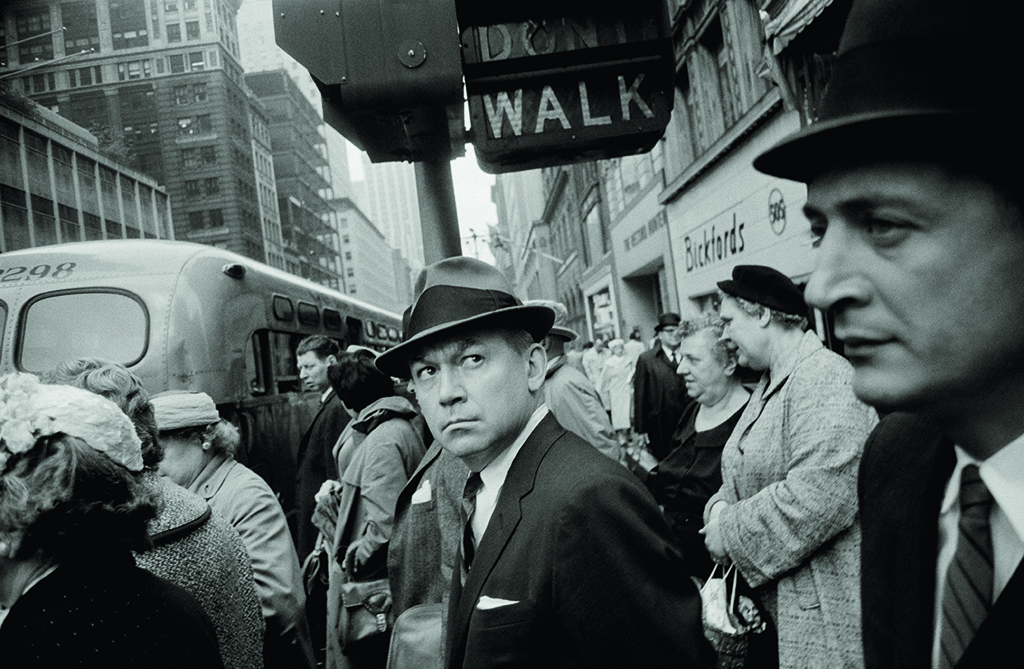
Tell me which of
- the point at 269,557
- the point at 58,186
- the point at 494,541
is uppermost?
the point at 58,186

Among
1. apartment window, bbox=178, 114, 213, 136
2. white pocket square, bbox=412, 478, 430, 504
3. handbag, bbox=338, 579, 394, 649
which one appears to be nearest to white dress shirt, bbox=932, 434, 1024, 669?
white pocket square, bbox=412, 478, 430, 504

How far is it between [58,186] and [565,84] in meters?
34.2

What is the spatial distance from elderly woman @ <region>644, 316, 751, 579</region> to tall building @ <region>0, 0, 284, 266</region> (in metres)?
6.09

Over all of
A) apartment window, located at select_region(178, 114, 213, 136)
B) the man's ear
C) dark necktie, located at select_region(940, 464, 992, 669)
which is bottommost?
dark necktie, located at select_region(940, 464, 992, 669)

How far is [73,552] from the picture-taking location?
72.3 inches

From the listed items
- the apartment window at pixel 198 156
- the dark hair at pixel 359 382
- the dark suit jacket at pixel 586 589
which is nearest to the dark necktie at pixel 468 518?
the dark suit jacket at pixel 586 589

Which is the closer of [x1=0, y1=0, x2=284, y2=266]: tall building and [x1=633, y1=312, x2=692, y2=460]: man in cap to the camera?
[x1=633, y1=312, x2=692, y2=460]: man in cap

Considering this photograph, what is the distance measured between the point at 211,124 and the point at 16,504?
2136 inches

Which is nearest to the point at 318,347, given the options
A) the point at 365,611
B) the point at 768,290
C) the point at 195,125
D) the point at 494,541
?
the point at 365,611

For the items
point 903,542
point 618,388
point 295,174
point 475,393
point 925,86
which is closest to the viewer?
point 925,86

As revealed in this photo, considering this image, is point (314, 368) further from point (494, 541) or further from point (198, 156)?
point (198, 156)

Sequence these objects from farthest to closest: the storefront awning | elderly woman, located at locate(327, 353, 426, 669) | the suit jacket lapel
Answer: the storefront awning < elderly woman, located at locate(327, 353, 426, 669) < the suit jacket lapel

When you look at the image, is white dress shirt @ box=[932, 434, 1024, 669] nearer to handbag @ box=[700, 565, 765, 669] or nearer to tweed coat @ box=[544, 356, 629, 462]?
handbag @ box=[700, 565, 765, 669]

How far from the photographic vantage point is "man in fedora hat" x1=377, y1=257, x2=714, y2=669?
1.79m
